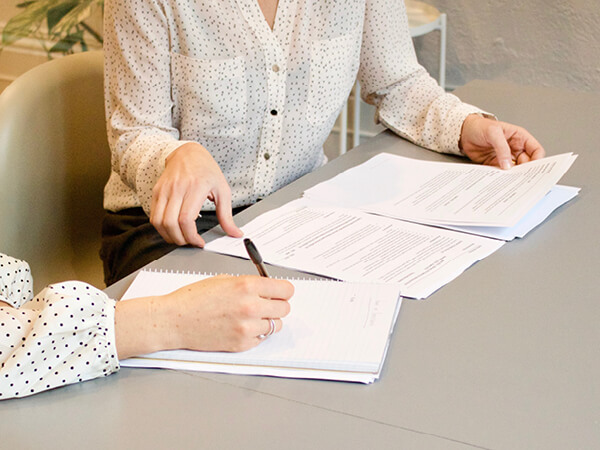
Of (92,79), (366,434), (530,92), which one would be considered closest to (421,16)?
(530,92)

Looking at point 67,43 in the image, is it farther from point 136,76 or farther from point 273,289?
point 273,289

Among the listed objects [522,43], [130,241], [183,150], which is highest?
[183,150]

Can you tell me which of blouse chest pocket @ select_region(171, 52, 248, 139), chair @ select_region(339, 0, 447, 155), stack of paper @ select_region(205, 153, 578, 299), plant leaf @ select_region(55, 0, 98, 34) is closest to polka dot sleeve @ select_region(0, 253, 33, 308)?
stack of paper @ select_region(205, 153, 578, 299)

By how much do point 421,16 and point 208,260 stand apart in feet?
5.34

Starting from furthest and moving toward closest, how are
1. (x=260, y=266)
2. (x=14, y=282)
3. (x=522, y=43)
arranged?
(x=522, y=43)
(x=14, y=282)
(x=260, y=266)

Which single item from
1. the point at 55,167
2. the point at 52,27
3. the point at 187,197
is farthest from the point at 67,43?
A: the point at 187,197

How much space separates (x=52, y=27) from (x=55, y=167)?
60.5 inches

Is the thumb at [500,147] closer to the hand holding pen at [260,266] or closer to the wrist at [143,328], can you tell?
the hand holding pen at [260,266]

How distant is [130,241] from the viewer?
1.25 meters

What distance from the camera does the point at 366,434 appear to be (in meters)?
0.62

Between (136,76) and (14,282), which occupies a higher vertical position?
(136,76)

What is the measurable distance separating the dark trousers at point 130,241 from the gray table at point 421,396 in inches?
12.3

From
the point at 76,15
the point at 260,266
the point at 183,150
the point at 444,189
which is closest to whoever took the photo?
the point at 260,266

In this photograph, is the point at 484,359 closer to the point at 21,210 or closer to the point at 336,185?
the point at 336,185
